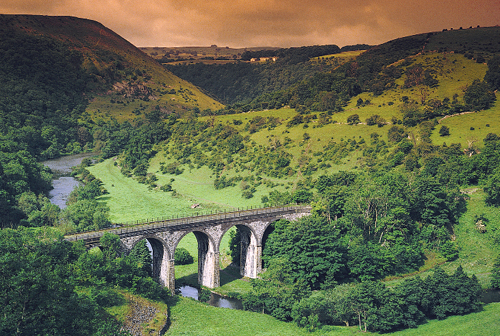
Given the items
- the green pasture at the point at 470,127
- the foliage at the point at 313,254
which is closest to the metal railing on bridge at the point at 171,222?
the foliage at the point at 313,254

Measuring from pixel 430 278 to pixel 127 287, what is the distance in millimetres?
39515

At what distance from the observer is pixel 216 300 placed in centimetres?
7212

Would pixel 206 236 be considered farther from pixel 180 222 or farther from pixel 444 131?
pixel 444 131

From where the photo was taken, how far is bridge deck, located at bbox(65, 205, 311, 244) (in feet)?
205

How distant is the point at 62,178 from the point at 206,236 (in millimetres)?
97889

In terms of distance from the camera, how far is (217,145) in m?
149

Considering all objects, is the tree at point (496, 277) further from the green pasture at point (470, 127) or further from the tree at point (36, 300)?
the tree at point (36, 300)

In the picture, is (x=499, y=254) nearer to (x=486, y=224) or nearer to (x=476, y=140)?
(x=486, y=224)

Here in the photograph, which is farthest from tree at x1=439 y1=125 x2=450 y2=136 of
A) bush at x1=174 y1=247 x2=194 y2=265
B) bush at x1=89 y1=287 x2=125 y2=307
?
bush at x1=89 y1=287 x2=125 y2=307

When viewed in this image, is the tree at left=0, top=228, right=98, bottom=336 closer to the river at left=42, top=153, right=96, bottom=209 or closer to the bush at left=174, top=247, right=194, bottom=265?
the bush at left=174, top=247, right=194, bottom=265

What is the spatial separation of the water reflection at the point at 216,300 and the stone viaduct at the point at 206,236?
7.84ft

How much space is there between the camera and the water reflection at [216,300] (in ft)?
230

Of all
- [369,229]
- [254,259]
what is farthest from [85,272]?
[369,229]

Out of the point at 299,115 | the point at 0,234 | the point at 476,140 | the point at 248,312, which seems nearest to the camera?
the point at 0,234
